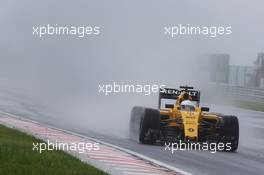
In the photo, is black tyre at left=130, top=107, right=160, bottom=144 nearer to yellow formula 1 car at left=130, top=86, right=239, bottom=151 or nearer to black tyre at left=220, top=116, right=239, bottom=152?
yellow formula 1 car at left=130, top=86, right=239, bottom=151

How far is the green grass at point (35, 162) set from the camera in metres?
9.89

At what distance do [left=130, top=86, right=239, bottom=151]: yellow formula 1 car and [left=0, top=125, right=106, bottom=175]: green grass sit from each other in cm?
468

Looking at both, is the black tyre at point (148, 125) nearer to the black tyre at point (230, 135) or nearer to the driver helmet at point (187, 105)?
the driver helmet at point (187, 105)

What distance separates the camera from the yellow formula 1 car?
16891 mm

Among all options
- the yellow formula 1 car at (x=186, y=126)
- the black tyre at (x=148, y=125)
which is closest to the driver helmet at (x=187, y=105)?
the yellow formula 1 car at (x=186, y=126)

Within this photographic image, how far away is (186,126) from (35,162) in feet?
22.0

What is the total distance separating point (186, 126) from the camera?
55.2 ft

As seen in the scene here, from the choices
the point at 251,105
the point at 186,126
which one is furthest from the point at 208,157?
the point at 251,105

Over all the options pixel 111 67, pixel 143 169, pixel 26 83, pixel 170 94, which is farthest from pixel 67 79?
pixel 143 169

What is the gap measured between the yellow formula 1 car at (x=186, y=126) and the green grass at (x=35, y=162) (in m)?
4.68

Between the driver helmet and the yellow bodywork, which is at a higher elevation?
the driver helmet

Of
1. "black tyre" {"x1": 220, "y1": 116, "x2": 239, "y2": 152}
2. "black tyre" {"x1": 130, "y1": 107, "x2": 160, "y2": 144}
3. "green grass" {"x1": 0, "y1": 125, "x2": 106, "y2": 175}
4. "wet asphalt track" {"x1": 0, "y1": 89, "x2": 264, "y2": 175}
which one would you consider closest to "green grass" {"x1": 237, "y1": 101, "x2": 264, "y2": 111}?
"wet asphalt track" {"x1": 0, "y1": 89, "x2": 264, "y2": 175}

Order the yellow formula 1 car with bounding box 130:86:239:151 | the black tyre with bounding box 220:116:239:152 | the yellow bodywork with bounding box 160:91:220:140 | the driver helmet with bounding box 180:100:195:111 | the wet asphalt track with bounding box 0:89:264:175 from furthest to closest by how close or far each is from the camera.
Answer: the driver helmet with bounding box 180:100:195:111
the black tyre with bounding box 220:116:239:152
the yellow formula 1 car with bounding box 130:86:239:151
the yellow bodywork with bounding box 160:91:220:140
the wet asphalt track with bounding box 0:89:264:175

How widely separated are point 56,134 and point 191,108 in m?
3.08
